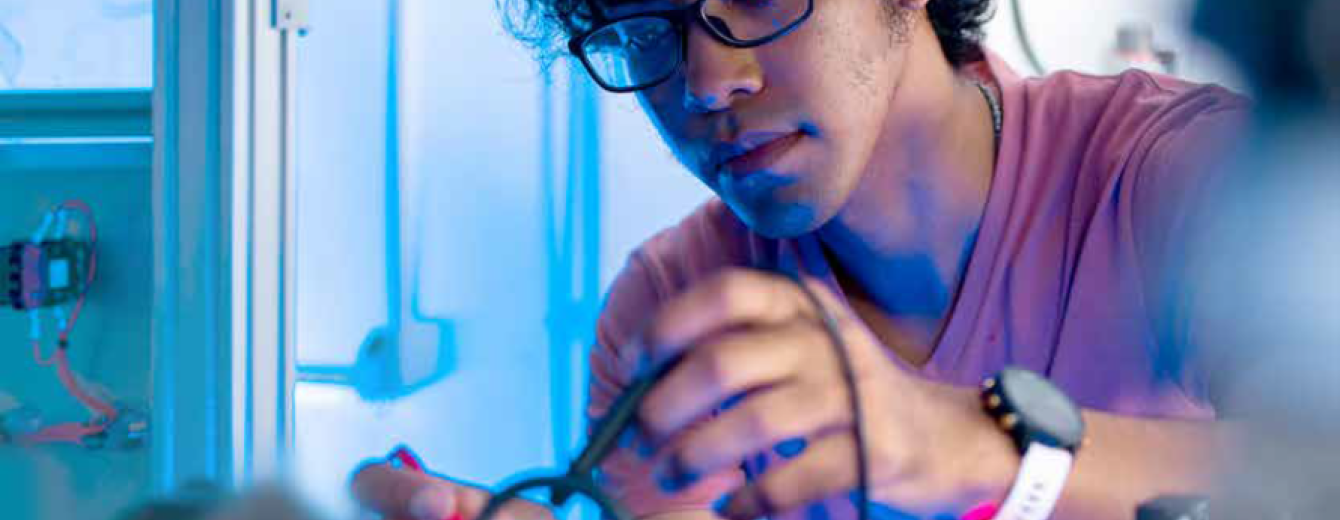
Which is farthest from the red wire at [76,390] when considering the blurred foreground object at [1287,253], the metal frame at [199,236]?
the blurred foreground object at [1287,253]

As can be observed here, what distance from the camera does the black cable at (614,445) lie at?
13.8 inches

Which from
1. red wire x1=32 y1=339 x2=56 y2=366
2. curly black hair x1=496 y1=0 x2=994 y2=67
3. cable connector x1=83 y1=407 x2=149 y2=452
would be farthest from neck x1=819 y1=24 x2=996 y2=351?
red wire x1=32 y1=339 x2=56 y2=366

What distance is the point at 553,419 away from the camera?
1.60m

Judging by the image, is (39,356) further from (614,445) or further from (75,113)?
(614,445)

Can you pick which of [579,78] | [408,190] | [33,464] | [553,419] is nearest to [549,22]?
[579,78]

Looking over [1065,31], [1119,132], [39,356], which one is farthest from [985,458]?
[1065,31]

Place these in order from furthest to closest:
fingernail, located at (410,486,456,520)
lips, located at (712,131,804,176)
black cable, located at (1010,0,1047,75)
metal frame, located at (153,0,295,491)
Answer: black cable, located at (1010,0,1047,75) → metal frame, located at (153,0,295,491) → lips, located at (712,131,804,176) → fingernail, located at (410,486,456,520)

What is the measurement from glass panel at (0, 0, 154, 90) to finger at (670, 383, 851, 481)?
105 centimetres

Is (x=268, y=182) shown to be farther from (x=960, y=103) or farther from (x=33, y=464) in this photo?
(x=960, y=103)

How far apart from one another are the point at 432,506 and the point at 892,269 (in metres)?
0.61

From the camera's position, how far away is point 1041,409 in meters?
0.50

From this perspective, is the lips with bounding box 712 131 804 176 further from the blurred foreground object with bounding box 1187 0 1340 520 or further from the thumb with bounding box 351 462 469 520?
the blurred foreground object with bounding box 1187 0 1340 520

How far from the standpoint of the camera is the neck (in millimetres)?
1010

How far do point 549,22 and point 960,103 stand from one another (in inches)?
19.0
